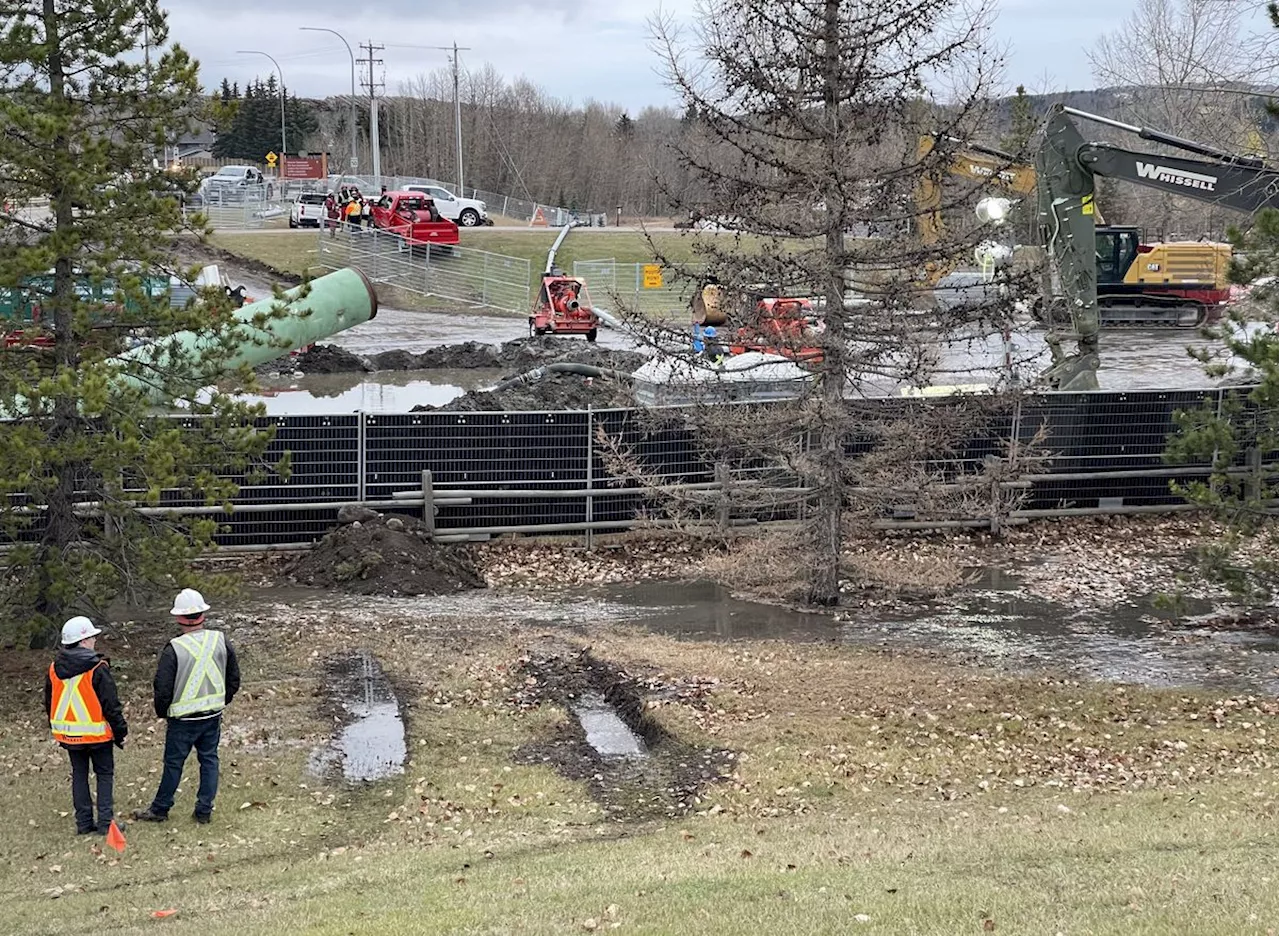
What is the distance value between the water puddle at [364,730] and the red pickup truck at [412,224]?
140ft

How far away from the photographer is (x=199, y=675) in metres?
10.2

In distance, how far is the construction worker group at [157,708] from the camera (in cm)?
996

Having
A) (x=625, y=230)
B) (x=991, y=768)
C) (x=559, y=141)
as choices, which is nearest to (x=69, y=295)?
(x=991, y=768)

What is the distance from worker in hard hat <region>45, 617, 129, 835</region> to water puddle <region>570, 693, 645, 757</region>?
4142 millimetres

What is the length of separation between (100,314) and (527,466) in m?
7.69

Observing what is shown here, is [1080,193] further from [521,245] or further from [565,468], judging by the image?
[521,245]

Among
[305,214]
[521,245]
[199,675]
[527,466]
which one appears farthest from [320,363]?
[521,245]

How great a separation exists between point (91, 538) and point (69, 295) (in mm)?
2369

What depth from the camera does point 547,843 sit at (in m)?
9.88

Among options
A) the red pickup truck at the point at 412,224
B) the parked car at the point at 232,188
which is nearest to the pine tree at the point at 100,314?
the red pickup truck at the point at 412,224

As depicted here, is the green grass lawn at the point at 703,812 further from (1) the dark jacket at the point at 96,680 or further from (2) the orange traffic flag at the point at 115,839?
(1) the dark jacket at the point at 96,680

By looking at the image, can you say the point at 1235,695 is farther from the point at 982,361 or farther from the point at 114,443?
the point at 982,361

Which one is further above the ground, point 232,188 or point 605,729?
point 232,188

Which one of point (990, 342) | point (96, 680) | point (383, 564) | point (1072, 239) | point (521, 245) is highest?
point (1072, 239)
